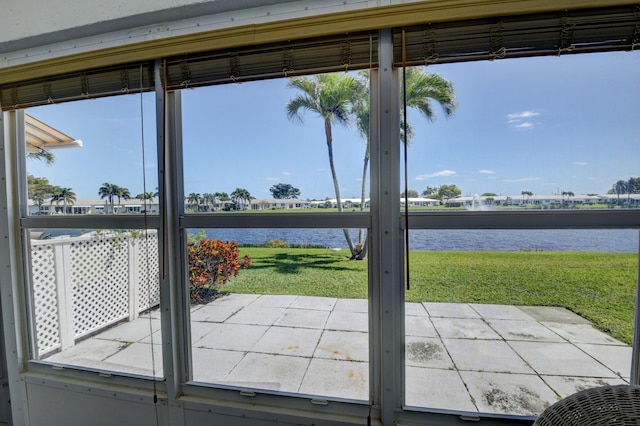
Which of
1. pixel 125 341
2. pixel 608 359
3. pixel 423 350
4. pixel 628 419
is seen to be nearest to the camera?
pixel 628 419

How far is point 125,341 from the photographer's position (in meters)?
1.55

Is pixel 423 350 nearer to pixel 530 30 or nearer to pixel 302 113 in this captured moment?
pixel 302 113

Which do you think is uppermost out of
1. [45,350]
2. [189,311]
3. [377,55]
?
[377,55]

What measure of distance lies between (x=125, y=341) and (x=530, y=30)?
2.54 meters

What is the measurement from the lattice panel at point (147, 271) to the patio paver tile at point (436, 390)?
4.54 ft

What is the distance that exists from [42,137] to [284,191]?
1645 millimetres

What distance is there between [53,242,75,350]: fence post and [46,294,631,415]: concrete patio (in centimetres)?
59

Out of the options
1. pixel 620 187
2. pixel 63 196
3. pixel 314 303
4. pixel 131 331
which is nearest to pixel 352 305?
pixel 314 303

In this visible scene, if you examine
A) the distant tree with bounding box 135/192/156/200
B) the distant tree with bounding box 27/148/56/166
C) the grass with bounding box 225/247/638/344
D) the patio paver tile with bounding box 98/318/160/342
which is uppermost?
the distant tree with bounding box 27/148/56/166

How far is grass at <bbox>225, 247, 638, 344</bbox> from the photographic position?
1.09 meters

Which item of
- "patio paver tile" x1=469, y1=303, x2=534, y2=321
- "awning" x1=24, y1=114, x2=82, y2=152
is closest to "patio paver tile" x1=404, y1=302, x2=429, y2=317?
"patio paver tile" x1=469, y1=303, x2=534, y2=321

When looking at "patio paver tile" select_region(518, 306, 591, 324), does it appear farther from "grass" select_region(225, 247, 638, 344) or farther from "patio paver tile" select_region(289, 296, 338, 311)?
"patio paver tile" select_region(289, 296, 338, 311)

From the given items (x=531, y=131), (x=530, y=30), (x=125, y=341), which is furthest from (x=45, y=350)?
(x=530, y=30)

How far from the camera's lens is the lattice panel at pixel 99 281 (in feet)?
5.18
